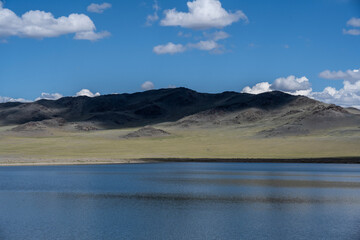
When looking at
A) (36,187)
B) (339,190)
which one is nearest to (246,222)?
(339,190)

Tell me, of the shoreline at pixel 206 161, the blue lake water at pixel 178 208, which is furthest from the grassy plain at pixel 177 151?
the blue lake water at pixel 178 208

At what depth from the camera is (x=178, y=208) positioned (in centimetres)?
4809

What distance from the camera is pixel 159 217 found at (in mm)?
43594

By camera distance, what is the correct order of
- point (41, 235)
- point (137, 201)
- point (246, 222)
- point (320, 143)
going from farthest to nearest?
point (320, 143) → point (137, 201) → point (246, 222) → point (41, 235)

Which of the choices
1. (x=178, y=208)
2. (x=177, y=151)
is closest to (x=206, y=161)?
(x=177, y=151)

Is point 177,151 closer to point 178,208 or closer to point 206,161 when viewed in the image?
point 206,161

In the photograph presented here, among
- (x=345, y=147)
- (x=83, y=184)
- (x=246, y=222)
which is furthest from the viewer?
(x=345, y=147)

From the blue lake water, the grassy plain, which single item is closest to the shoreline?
the grassy plain

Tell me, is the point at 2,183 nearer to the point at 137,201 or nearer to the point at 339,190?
the point at 137,201

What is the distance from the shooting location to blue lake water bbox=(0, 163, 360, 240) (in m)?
37.7

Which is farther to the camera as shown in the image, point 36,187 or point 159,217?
point 36,187

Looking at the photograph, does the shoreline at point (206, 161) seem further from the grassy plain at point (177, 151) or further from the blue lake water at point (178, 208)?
the blue lake water at point (178, 208)

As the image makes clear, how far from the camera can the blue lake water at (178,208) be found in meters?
37.7

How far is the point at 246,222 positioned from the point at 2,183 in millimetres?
38277
